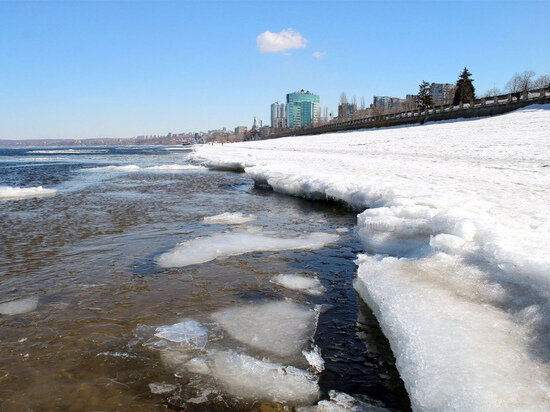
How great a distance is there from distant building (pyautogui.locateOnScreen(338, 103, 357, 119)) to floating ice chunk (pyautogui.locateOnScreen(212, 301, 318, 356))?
415ft

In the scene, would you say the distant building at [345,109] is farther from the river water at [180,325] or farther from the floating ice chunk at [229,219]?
the river water at [180,325]

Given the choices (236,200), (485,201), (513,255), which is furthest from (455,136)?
(513,255)

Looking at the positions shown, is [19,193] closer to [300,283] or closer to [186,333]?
[300,283]

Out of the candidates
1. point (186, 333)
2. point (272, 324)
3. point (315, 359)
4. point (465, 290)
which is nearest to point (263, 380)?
point (315, 359)

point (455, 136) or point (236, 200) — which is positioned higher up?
point (455, 136)

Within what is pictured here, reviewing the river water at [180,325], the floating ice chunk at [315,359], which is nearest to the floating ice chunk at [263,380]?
the river water at [180,325]

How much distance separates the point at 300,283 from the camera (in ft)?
15.5

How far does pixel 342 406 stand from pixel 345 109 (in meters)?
134

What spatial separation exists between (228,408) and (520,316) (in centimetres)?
208

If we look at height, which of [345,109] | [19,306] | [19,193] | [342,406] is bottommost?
[342,406]

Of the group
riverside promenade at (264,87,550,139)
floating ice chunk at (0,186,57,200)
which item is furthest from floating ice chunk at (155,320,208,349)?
riverside promenade at (264,87,550,139)

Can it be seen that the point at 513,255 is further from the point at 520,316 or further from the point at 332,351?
the point at 332,351

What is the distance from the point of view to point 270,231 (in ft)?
24.2

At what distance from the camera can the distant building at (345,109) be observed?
12888 cm
